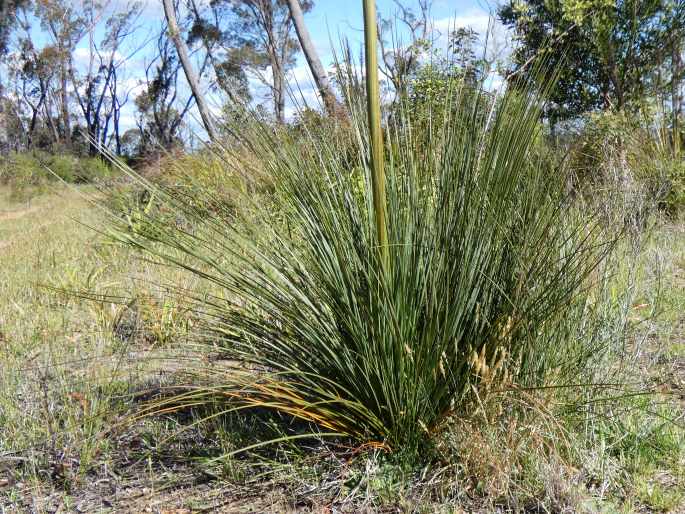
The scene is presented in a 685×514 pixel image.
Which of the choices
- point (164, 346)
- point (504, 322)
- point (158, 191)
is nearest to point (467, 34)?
point (504, 322)

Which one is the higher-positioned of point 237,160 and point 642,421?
point 237,160

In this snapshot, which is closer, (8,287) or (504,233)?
(504,233)

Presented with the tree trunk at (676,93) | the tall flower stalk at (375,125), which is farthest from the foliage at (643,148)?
the tall flower stalk at (375,125)

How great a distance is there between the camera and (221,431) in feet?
7.87

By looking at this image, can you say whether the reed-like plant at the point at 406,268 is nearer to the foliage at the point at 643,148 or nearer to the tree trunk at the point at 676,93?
the foliage at the point at 643,148

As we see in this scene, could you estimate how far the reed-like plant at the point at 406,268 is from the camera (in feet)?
6.87

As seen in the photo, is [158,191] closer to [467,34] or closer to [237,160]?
[237,160]

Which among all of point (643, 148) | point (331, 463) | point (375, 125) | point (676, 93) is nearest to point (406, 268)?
point (375, 125)

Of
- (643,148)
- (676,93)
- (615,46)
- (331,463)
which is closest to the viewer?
(331,463)

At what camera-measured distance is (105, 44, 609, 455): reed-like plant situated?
6.87 ft

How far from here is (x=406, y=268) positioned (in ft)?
6.82

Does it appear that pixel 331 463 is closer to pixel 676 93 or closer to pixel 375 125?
pixel 375 125

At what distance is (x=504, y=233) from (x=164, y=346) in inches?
93.0

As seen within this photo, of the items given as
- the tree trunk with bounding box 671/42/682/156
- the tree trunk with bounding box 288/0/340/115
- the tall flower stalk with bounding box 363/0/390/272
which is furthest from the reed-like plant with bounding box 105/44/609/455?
the tree trunk with bounding box 288/0/340/115
